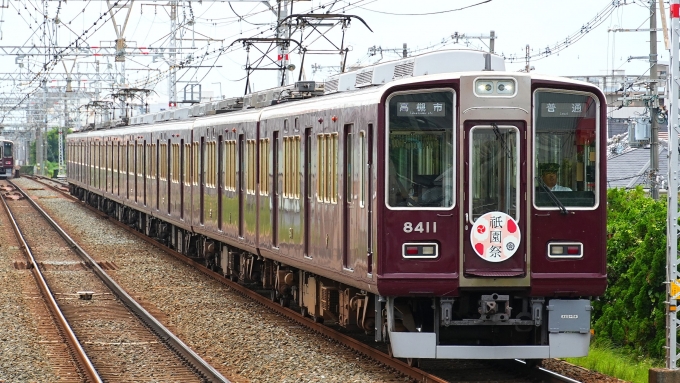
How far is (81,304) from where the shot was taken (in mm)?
15719

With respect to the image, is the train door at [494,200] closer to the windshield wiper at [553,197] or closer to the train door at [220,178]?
the windshield wiper at [553,197]

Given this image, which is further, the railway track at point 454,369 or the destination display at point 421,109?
the railway track at point 454,369


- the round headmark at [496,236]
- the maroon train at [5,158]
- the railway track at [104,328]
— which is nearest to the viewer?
the round headmark at [496,236]

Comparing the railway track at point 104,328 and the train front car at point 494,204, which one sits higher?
the train front car at point 494,204

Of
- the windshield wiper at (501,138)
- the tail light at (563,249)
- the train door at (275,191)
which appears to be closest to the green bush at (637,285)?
the tail light at (563,249)

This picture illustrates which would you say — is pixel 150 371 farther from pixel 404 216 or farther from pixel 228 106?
pixel 228 106

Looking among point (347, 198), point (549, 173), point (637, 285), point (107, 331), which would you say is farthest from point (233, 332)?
point (549, 173)

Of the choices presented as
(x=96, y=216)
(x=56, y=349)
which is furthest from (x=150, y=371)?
(x=96, y=216)

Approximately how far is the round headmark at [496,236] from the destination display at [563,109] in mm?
918

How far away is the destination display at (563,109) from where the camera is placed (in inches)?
380

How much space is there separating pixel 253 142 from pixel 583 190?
654 centimetres

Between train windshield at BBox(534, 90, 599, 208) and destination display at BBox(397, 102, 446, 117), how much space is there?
2.55ft

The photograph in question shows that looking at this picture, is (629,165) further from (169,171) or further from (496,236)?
(496,236)

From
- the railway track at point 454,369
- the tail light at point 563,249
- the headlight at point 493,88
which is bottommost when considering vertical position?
the railway track at point 454,369
